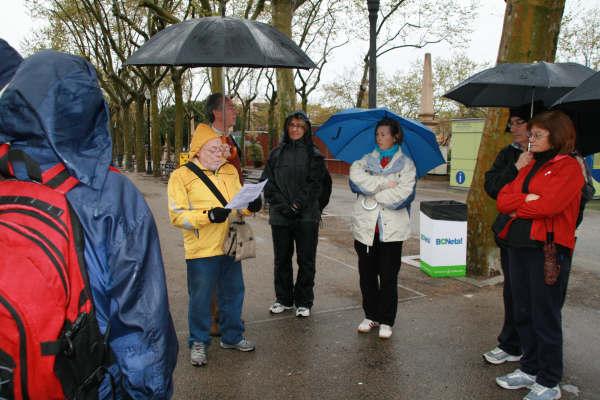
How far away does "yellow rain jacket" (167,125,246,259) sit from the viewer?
3797mm

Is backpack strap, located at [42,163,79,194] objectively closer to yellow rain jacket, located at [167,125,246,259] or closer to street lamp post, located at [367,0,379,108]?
yellow rain jacket, located at [167,125,246,259]

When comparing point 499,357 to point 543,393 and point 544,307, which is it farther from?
point 544,307

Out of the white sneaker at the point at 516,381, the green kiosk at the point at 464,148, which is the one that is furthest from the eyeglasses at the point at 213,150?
the green kiosk at the point at 464,148

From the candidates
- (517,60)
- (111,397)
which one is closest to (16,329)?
(111,397)

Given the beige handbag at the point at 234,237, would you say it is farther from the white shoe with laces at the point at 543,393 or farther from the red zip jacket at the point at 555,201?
the white shoe with laces at the point at 543,393

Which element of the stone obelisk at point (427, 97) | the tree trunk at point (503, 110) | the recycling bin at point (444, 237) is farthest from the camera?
the stone obelisk at point (427, 97)

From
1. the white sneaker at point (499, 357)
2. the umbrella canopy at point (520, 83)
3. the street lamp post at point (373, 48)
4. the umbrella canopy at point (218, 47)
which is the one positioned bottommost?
the white sneaker at point (499, 357)

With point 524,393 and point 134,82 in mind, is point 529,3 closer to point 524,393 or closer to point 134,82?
point 524,393

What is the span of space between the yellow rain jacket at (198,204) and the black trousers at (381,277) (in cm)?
134

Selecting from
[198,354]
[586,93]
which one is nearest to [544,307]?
[586,93]

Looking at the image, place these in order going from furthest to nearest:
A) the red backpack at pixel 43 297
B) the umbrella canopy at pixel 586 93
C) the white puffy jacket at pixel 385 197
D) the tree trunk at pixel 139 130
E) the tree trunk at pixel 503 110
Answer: the tree trunk at pixel 139 130 → the tree trunk at pixel 503 110 → the white puffy jacket at pixel 385 197 → the umbrella canopy at pixel 586 93 → the red backpack at pixel 43 297

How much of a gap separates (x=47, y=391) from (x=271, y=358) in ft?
9.57

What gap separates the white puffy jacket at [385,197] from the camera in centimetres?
448

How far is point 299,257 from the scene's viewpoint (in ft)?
16.9
